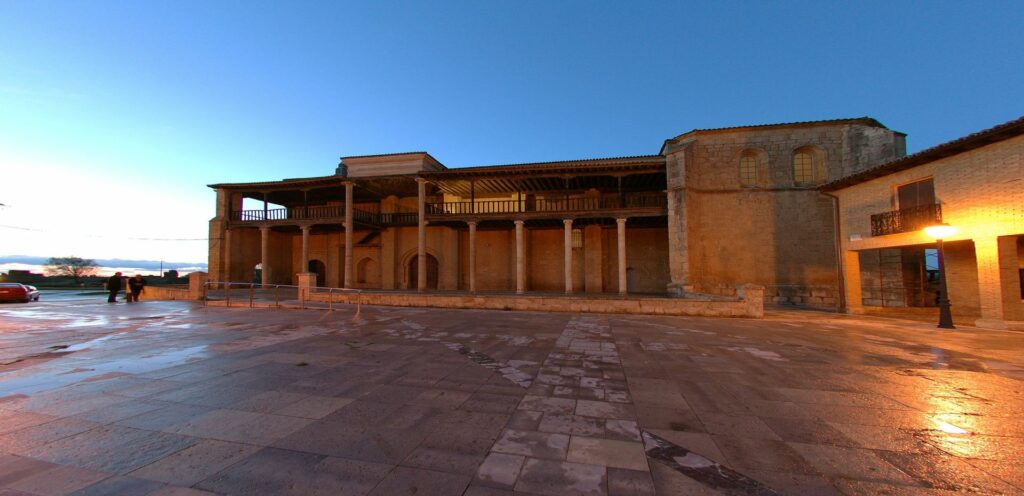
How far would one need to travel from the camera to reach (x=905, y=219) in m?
10.9

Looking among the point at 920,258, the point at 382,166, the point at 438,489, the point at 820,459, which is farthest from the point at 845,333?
the point at 382,166

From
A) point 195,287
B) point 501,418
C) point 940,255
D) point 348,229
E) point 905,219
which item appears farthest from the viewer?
point 348,229

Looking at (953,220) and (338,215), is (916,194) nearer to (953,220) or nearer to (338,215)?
(953,220)

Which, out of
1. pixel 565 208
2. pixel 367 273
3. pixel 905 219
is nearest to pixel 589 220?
pixel 565 208

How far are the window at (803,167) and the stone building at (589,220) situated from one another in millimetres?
57

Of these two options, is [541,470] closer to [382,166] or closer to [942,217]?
[942,217]

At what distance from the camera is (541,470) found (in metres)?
2.29

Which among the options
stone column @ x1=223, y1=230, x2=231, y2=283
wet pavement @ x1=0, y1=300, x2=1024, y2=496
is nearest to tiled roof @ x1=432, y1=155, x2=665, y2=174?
wet pavement @ x1=0, y1=300, x2=1024, y2=496

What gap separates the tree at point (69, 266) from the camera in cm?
4294

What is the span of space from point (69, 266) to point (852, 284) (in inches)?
2900

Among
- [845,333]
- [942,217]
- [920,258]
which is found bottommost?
[845,333]

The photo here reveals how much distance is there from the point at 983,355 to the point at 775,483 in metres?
7.21

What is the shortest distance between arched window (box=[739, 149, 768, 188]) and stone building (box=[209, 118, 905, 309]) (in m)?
0.07

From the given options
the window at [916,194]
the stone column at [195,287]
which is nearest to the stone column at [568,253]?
the window at [916,194]
